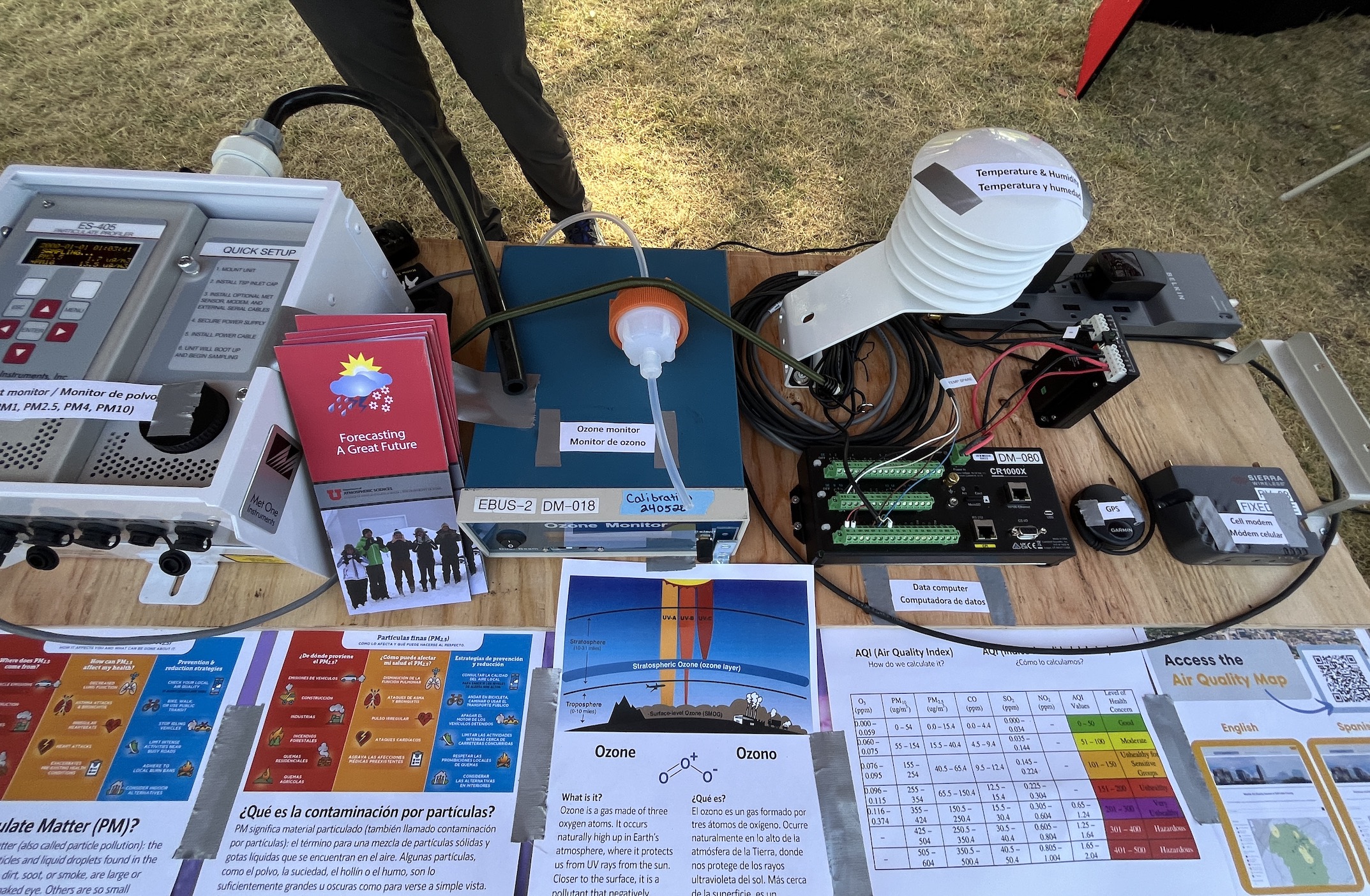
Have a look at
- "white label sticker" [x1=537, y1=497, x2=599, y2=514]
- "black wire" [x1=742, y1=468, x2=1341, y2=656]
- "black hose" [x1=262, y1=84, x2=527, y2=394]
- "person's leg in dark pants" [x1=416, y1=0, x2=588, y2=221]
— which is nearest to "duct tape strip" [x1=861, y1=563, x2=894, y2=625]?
"black wire" [x1=742, y1=468, x2=1341, y2=656]

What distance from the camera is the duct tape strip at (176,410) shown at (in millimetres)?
541

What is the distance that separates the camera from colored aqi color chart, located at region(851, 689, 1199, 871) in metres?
0.69

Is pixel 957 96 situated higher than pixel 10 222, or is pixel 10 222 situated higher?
pixel 957 96

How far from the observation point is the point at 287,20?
2.15 m

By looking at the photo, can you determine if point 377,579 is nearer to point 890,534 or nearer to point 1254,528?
point 890,534

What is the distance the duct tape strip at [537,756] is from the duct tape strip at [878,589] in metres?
0.39

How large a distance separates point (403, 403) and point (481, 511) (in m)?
0.13

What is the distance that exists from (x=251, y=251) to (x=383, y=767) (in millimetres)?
558

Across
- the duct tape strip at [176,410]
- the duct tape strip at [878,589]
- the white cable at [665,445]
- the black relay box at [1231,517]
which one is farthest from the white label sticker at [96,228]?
the black relay box at [1231,517]

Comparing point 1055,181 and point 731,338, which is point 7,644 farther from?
point 1055,181

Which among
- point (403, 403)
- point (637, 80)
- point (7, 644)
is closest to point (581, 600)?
point (403, 403)

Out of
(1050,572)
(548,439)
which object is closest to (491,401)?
(548,439)

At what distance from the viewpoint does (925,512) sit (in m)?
0.80

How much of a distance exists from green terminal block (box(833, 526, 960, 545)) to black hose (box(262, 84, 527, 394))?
42 centimetres
